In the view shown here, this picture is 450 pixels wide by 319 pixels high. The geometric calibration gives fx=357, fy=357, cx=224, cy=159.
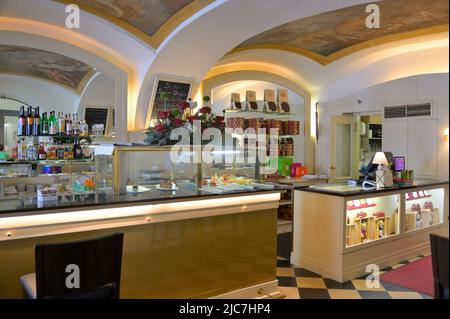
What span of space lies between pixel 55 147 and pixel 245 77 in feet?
10.8

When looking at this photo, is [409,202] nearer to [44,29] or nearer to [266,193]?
[266,193]

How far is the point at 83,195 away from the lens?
8.77ft

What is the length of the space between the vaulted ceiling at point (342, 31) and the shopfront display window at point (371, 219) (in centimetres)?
194

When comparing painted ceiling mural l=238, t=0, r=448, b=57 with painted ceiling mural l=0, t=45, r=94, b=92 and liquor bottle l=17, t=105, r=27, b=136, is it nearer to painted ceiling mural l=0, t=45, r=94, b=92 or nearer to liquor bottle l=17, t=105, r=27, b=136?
painted ceiling mural l=0, t=45, r=94, b=92

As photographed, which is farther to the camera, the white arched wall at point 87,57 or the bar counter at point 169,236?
the white arched wall at point 87,57

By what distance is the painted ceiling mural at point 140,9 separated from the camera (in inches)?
148

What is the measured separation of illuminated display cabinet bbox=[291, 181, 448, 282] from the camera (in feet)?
12.7

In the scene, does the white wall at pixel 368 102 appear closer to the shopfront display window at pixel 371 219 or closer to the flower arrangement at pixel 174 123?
the shopfront display window at pixel 371 219

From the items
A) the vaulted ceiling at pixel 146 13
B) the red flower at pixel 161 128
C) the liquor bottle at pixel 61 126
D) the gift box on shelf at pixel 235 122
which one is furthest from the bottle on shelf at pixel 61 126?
the gift box on shelf at pixel 235 122

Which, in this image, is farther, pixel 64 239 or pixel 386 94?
→ pixel 386 94

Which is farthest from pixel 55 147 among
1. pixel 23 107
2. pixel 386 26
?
pixel 386 26

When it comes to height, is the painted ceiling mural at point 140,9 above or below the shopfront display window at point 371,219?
above

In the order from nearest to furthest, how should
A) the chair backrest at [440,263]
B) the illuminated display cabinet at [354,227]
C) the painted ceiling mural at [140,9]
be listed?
the chair backrest at [440,263] < the painted ceiling mural at [140,9] < the illuminated display cabinet at [354,227]
